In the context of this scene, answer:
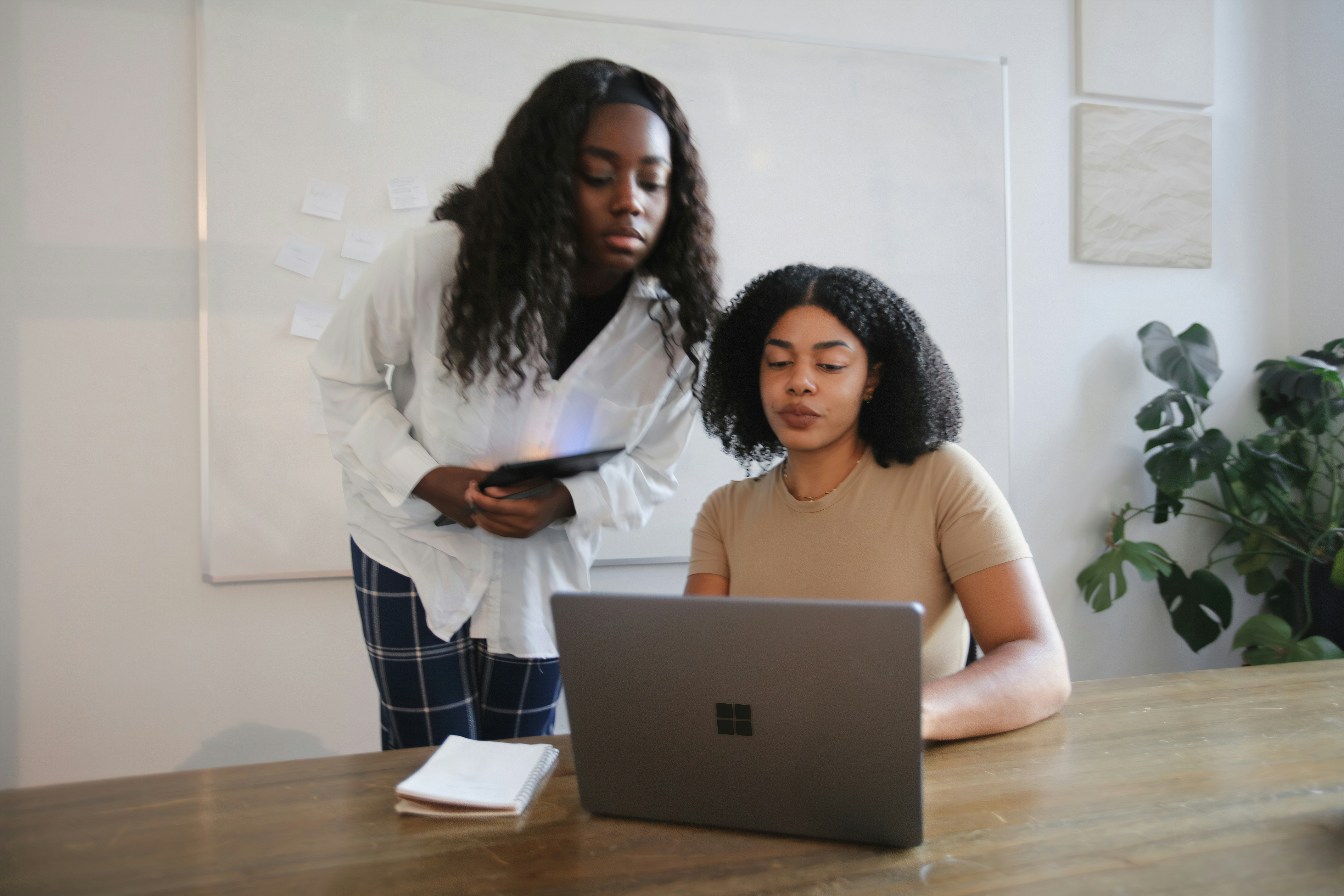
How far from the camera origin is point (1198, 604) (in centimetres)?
279

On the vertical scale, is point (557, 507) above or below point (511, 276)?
below

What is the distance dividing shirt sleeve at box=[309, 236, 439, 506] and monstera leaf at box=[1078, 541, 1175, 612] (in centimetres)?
229

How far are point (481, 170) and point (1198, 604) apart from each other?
2.65 metres

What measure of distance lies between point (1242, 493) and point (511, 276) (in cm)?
270

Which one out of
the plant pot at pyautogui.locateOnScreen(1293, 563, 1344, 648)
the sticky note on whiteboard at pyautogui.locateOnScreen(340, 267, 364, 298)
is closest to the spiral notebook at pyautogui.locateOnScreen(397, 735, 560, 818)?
the sticky note on whiteboard at pyautogui.locateOnScreen(340, 267, 364, 298)

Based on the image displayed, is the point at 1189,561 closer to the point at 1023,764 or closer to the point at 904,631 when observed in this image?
the point at 1023,764

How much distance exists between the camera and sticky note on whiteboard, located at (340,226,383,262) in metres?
2.29

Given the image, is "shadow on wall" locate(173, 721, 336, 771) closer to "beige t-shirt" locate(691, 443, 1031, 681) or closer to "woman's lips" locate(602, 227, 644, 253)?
"beige t-shirt" locate(691, 443, 1031, 681)

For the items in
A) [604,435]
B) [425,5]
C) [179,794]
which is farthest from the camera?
[425,5]

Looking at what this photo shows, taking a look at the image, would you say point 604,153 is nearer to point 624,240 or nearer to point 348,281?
point 624,240

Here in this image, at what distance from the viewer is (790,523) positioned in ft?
Answer: 4.38

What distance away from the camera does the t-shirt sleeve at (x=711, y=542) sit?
1.40 metres

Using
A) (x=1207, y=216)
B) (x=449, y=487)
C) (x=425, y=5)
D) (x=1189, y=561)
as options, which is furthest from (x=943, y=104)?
(x=449, y=487)

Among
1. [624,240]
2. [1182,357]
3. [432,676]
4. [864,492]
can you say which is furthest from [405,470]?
[1182,357]
